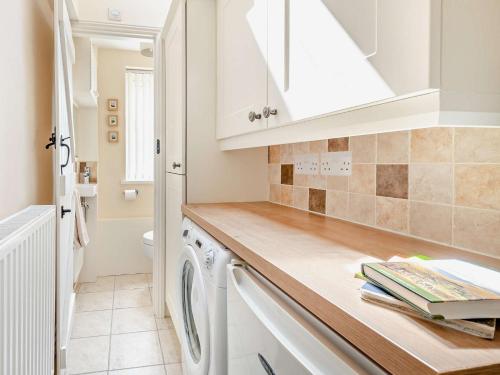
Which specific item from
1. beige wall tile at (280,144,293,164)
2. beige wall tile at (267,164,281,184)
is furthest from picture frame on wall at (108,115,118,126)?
beige wall tile at (280,144,293,164)

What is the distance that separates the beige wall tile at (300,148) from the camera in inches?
76.1

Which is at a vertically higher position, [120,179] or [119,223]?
[120,179]

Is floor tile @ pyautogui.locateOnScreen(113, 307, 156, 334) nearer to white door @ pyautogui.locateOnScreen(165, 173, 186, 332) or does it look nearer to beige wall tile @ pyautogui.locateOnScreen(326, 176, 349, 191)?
white door @ pyautogui.locateOnScreen(165, 173, 186, 332)

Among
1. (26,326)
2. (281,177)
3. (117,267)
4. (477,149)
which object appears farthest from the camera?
(117,267)

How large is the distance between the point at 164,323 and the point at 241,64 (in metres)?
1.84

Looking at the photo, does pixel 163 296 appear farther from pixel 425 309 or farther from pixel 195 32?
A: pixel 425 309

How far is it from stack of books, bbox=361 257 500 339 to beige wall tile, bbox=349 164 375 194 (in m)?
0.72

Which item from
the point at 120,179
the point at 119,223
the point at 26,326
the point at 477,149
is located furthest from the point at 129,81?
the point at 477,149

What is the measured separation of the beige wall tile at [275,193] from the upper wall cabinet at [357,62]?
542 mm

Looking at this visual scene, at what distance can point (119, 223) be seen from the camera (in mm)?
4066

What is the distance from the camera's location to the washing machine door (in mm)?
1396

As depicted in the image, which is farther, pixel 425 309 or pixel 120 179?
pixel 120 179

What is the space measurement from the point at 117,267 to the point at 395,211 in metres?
3.29

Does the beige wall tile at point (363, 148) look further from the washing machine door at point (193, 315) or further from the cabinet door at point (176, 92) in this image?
the cabinet door at point (176, 92)
